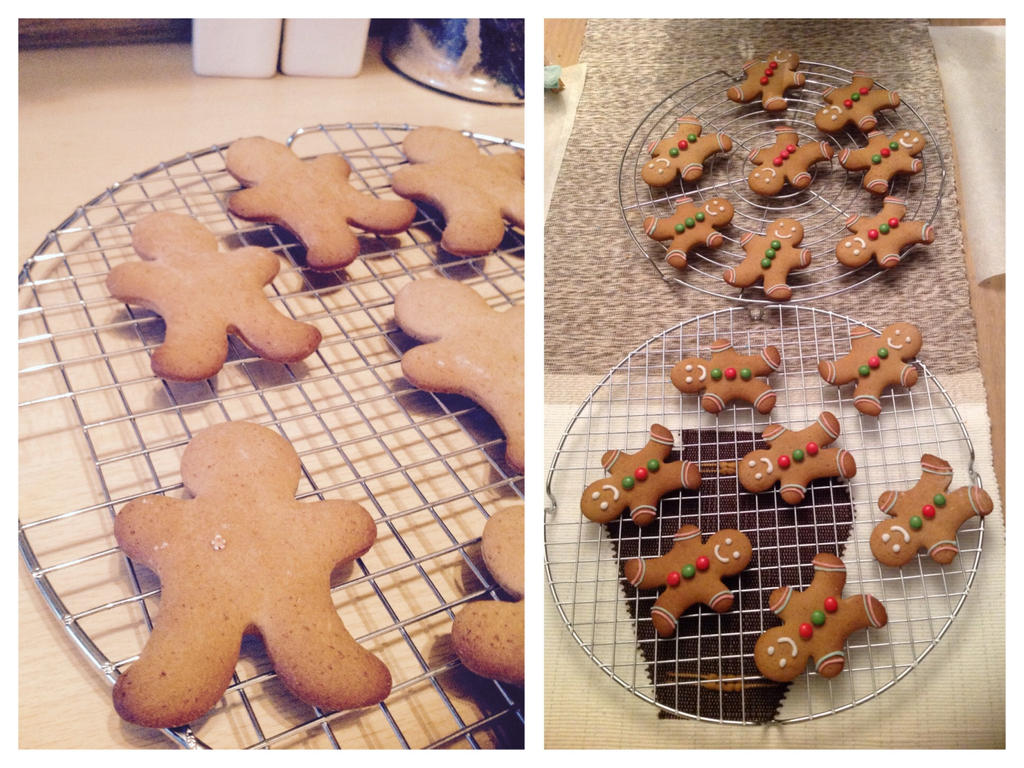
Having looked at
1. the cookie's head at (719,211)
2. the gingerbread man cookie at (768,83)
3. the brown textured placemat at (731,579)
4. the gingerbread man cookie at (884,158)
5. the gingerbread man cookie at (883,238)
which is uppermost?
the gingerbread man cookie at (768,83)

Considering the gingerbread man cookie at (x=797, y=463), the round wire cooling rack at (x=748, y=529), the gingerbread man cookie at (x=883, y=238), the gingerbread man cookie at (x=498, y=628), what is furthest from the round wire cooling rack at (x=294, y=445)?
the gingerbread man cookie at (x=883, y=238)

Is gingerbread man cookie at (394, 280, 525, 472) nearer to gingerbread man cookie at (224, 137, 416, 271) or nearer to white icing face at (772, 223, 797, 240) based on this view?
gingerbread man cookie at (224, 137, 416, 271)

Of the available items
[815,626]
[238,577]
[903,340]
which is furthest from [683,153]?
[238,577]

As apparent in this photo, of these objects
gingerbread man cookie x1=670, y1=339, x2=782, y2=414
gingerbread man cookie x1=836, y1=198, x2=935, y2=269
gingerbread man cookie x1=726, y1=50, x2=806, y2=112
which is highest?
gingerbread man cookie x1=726, y1=50, x2=806, y2=112

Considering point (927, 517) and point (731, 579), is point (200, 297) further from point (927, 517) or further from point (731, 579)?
point (927, 517)

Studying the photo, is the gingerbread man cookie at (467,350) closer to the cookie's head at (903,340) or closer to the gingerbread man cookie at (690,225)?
the gingerbread man cookie at (690,225)

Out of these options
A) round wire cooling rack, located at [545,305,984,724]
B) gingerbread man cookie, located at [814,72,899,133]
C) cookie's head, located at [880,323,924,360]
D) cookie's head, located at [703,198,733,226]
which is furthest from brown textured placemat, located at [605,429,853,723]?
gingerbread man cookie, located at [814,72,899,133]

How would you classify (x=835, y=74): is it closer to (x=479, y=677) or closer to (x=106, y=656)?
(x=479, y=677)
